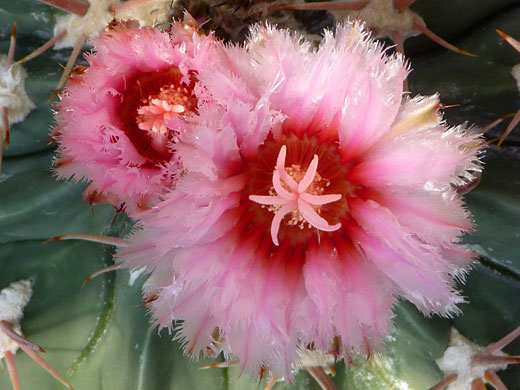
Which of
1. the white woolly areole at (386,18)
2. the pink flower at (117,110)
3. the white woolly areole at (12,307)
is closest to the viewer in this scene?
the pink flower at (117,110)

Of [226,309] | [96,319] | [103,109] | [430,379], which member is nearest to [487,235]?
[430,379]

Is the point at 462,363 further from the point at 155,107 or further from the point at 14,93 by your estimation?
the point at 14,93

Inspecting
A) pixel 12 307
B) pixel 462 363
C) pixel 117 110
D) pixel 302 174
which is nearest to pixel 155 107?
pixel 117 110

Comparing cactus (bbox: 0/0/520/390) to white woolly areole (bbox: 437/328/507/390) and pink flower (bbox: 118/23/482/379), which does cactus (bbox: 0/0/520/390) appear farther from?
pink flower (bbox: 118/23/482/379)

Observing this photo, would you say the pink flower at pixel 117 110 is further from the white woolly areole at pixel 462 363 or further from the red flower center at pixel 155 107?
the white woolly areole at pixel 462 363

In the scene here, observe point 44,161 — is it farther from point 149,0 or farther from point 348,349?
point 348,349

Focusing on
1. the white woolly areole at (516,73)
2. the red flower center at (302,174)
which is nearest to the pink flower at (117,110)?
the red flower center at (302,174)

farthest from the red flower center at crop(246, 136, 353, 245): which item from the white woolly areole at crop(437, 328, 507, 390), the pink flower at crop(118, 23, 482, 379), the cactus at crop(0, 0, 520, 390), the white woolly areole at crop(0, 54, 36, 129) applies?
the white woolly areole at crop(0, 54, 36, 129)
